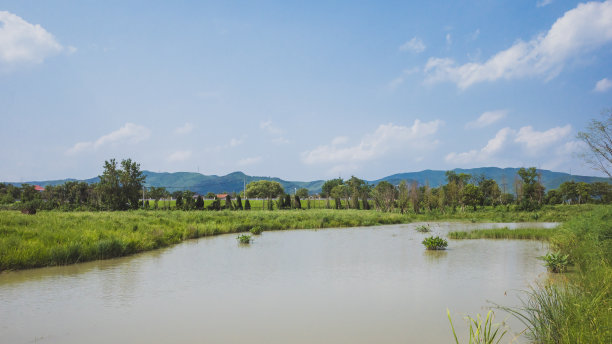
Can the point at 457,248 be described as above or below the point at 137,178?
below

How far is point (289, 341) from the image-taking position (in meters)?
5.97

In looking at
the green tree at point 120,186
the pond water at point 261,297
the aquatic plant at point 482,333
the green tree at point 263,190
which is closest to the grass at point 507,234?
the pond water at point 261,297

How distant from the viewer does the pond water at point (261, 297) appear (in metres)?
6.30

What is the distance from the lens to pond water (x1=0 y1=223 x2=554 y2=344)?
630 cm

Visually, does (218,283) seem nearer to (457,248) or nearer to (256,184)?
(457,248)

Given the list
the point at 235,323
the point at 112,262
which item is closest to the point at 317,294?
the point at 235,323

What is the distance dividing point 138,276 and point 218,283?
2546 mm

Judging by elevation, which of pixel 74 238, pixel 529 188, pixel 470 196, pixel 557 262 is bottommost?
pixel 557 262

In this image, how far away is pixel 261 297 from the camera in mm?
8547

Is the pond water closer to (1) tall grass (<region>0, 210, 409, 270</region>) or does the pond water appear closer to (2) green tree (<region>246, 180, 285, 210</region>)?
(1) tall grass (<region>0, 210, 409, 270</region>)

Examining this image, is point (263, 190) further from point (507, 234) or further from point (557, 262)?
point (557, 262)

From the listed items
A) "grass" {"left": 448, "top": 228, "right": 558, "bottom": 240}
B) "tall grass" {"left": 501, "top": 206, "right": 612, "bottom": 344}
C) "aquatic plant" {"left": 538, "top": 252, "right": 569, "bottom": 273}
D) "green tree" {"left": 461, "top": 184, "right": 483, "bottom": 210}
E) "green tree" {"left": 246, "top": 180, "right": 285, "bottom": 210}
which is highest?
"green tree" {"left": 246, "top": 180, "right": 285, "bottom": 210}

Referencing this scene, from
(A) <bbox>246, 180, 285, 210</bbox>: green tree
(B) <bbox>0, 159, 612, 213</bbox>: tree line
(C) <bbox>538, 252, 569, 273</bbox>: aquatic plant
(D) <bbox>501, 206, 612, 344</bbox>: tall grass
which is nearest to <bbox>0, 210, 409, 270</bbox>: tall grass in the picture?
(D) <bbox>501, 206, 612, 344</bbox>: tall grass

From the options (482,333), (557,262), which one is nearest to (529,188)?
(557,262)
